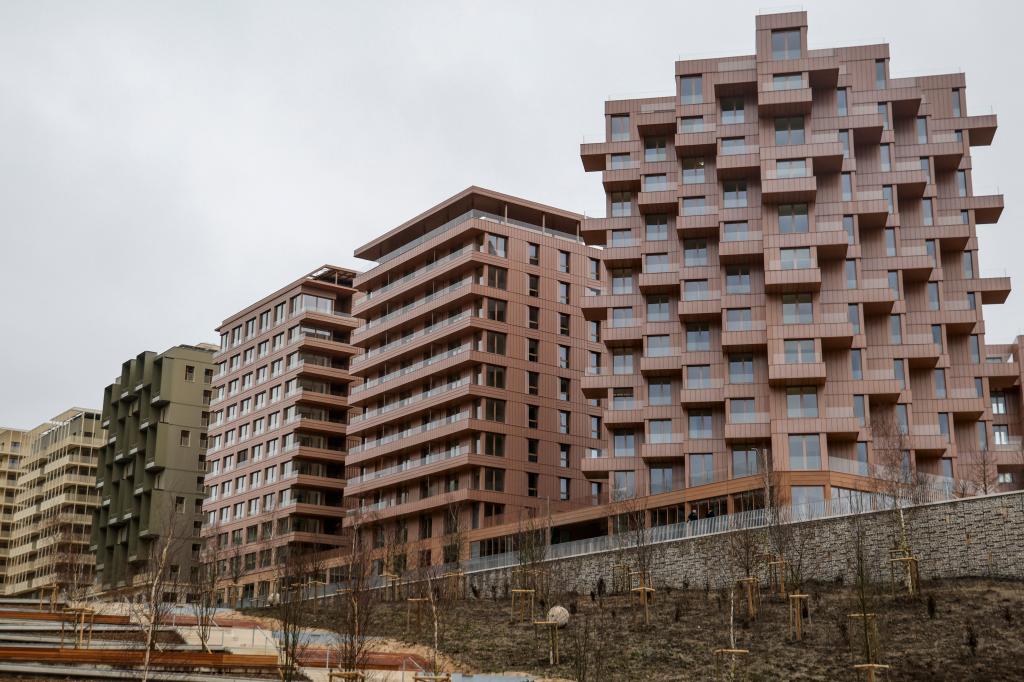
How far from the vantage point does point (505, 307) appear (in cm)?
9706

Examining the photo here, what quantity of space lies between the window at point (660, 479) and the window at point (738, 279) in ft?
42.2

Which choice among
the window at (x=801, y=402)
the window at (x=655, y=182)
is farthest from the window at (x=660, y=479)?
the window at (x=655, y=182)

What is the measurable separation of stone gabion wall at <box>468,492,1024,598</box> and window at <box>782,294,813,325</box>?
2089cm

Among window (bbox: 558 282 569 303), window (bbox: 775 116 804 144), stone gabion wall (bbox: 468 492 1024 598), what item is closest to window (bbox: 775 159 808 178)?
window (bbox: 775 116 804 144)

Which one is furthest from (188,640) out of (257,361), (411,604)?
(257,361)

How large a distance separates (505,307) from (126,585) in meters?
59.2

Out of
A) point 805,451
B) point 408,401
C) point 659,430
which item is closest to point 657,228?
point 659,430

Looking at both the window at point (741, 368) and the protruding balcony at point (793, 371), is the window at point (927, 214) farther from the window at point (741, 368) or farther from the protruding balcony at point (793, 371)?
the window at point (741, 368)

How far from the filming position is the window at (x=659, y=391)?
8150 centimetres

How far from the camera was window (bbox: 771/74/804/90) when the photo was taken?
79.4 meters

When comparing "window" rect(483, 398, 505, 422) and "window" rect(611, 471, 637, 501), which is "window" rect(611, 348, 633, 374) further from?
"window" rect(483, 398, 505, 422)

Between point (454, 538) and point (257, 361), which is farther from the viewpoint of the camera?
point (257, 361)

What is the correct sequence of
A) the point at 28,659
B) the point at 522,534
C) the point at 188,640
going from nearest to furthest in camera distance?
1. the point at 28,659
2. the point at 188,640
3. the point at 522,534

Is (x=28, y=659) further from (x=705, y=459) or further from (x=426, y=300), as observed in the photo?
(x=426, y=300)
